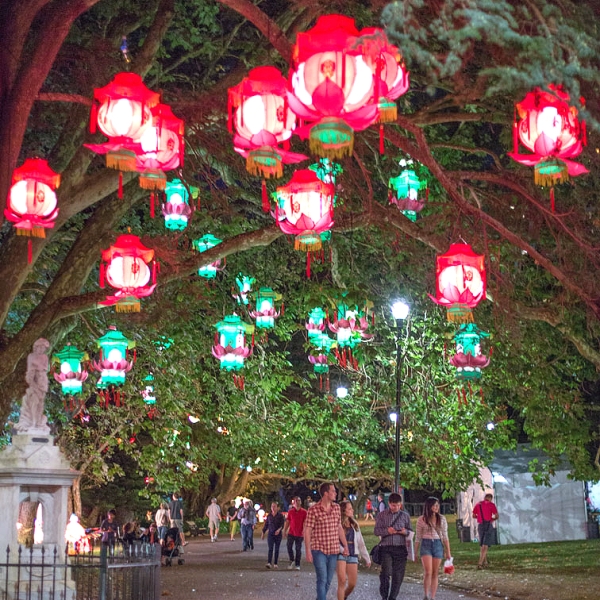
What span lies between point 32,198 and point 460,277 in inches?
191

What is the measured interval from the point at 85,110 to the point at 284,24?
9.24 ft

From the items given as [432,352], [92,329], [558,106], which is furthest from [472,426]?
[558,106]

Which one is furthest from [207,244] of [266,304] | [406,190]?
[406,190]

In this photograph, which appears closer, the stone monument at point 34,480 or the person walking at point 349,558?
the stone monument at point 34,480

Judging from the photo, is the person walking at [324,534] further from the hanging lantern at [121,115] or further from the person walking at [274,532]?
the person walking at [274,532]

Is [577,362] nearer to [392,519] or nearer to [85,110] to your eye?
[392,519]

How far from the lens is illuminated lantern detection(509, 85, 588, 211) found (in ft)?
26.6

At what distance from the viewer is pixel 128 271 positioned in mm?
12117

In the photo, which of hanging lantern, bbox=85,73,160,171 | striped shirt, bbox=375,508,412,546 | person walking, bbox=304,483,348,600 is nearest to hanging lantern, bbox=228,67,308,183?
hanging lantern, bbox=85,73,160,171

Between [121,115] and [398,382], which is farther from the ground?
[121,115]

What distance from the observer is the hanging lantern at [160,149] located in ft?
30.0

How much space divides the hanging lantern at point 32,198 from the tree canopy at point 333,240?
2.23ft

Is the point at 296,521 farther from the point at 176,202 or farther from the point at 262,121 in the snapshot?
the point at 262,121

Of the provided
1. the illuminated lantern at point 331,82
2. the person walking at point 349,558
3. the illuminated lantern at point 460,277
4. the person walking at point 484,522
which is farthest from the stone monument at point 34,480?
the person walking at point 484,522
